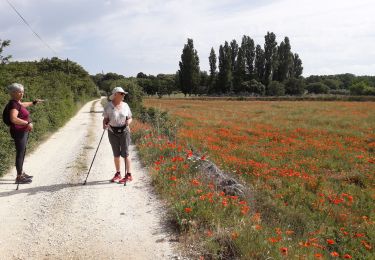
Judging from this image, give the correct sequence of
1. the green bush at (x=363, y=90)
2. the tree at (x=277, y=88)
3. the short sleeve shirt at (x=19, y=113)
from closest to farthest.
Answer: the short sleeve shirt at (x=19, y=113)
the green bush at (x=363, y=90)
the tree at (x=277, y=88)

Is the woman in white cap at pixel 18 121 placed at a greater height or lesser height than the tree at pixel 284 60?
lesser

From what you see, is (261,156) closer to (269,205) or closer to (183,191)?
(269,205)

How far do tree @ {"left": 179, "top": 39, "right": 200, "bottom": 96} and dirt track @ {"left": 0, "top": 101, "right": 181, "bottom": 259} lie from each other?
76.6 m

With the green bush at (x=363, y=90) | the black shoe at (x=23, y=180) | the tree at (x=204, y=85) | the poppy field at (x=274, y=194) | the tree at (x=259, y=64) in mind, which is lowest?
the poppy field at (x=274, y=194)

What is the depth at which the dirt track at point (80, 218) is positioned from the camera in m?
5.37

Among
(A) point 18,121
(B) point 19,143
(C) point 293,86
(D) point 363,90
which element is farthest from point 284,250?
(D) point 363,90

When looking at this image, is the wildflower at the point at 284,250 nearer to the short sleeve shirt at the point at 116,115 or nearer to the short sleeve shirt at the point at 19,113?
the short sleeve shirt at the point at 116,115

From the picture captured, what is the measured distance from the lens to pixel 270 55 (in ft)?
290

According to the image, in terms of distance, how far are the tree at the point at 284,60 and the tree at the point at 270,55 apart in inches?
54.2

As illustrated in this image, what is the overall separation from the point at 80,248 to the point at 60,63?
78362 mm

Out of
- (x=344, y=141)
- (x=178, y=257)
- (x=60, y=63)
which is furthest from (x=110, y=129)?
(x=60, y=63)

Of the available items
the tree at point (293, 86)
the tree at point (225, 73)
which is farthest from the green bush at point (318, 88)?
the tree at point (225, 73)

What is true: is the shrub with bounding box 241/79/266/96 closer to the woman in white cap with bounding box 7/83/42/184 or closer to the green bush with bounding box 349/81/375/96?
the green bush with bounding box 349/81/375/96

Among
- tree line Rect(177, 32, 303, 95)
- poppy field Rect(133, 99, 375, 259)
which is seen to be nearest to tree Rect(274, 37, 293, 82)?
tree line Rect(177, 32, 303, 95)
